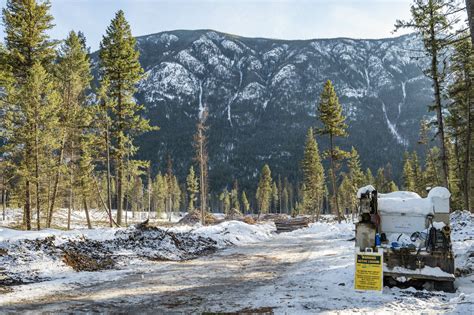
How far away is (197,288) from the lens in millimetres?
9219

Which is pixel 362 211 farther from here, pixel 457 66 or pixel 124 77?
pixel 457 66

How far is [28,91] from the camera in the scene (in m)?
20.5

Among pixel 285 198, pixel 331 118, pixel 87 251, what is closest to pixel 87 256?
pixel 87 251

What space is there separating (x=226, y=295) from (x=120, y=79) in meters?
20.5

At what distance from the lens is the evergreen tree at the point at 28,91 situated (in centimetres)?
2053

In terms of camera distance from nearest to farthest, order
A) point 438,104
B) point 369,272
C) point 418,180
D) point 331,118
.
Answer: point 369,272, point 438,104, point 331,118, point 418,180

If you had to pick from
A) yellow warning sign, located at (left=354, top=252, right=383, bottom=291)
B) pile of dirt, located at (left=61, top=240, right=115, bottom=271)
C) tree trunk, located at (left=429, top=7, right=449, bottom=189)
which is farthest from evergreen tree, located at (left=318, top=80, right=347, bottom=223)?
yellow warning sign, located at (left=354, top=252, right=383, bottom=291)

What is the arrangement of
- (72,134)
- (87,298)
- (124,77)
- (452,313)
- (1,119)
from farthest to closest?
(72,134) < (124,77) < (1,119) < (87,298) < (452,313)

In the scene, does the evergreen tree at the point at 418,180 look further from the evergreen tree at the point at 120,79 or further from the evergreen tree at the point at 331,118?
the evergreen tree at the point at 120,79

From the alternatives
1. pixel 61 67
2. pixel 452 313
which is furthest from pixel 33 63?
pixel 452 313

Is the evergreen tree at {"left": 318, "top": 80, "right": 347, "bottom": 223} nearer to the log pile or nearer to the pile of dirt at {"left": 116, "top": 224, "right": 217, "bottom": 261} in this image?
the log pile

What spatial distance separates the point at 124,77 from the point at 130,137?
4248 millimetres

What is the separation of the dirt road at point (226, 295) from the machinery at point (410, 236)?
0.49 m

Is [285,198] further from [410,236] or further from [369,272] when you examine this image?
[369,272]
